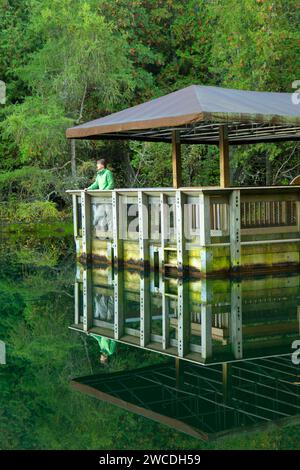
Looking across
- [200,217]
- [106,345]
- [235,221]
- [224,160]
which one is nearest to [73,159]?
[224,160]

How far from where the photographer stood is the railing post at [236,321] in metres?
10.1

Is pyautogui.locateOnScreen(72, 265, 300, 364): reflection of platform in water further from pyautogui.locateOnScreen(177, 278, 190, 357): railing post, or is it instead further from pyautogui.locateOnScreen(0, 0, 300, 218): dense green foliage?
pyautogui.locateOnScreen(0, 0, 300, 218): dense green foliage

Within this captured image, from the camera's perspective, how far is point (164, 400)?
306 inches

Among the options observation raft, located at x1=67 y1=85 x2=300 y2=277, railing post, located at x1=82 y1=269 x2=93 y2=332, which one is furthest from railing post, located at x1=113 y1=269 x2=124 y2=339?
observation raft, located at x1=67 y1=85 x2=300 y2=277

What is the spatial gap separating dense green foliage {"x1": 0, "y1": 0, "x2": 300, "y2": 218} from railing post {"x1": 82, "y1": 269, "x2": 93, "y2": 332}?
11231 millimetres

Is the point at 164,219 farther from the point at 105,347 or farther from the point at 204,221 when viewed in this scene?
the point at 105,347

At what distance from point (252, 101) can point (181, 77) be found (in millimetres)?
19393

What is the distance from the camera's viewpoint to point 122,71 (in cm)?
3100

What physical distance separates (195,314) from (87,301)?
2.40 m

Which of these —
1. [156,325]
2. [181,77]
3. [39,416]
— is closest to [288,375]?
[39,416]

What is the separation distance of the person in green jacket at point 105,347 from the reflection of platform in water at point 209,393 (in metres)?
0.74

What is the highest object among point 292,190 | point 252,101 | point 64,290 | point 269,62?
point 269,62

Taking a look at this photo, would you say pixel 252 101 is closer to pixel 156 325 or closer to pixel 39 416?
pixel 156 325
